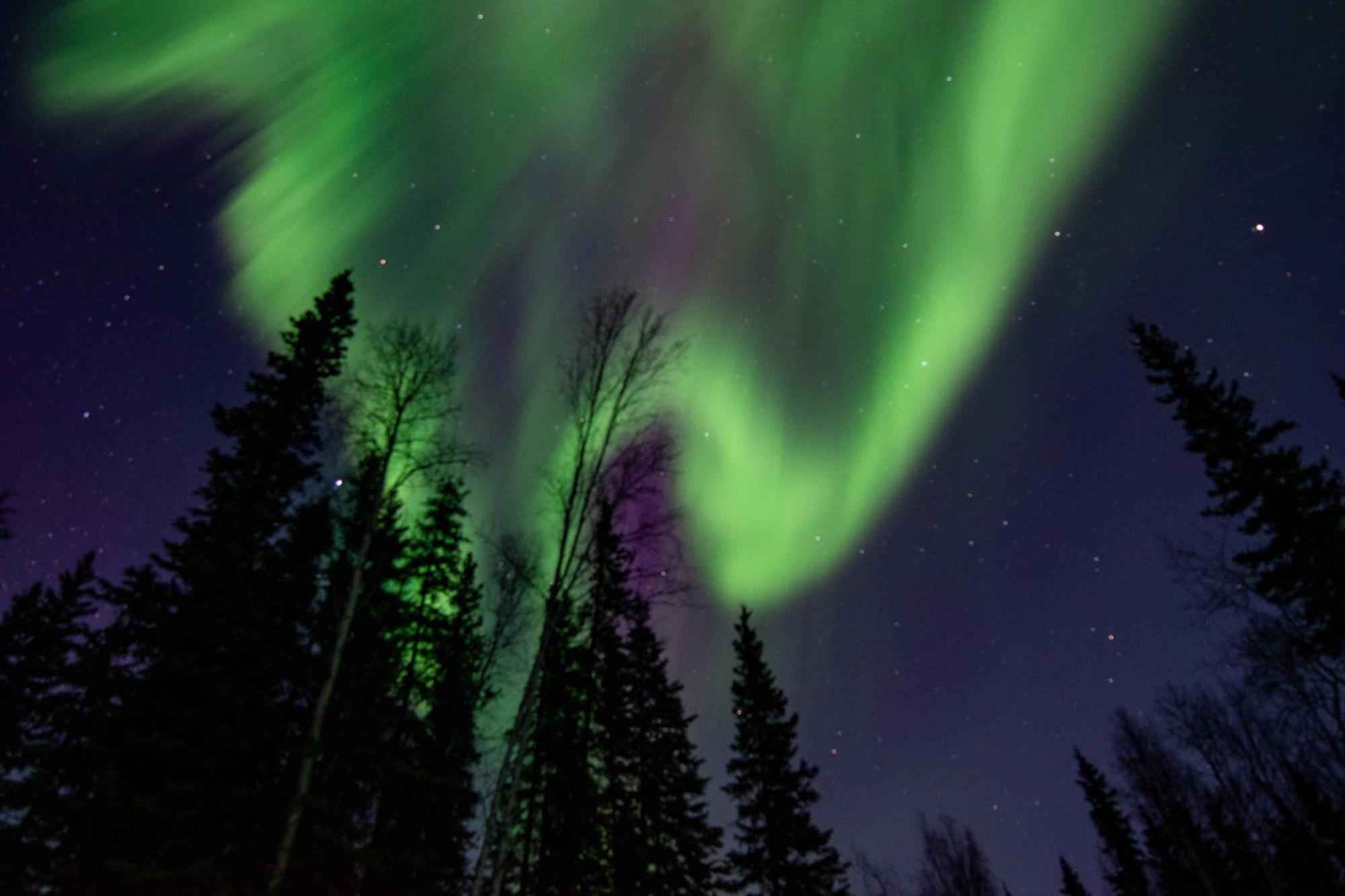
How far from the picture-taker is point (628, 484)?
1262 cm

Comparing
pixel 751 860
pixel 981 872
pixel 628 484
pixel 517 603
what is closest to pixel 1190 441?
pixel 628 484

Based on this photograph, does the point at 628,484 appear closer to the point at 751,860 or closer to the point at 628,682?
the point at 628,682

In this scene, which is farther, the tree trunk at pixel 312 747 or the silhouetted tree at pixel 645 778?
the silhouetted tree at pixel 645 778

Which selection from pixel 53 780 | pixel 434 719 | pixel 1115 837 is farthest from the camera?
pixel 1115 837

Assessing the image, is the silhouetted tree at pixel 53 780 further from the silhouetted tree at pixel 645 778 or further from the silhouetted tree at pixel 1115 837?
the silhouetted tree at pixel 1115 837

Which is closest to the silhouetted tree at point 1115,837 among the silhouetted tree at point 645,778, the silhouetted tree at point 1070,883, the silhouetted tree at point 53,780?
the silhouetted tree at point 1070,883

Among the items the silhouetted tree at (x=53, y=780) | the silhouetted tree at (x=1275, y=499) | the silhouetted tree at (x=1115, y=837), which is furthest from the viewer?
the silhouetted tree at (x=1115, y=837)

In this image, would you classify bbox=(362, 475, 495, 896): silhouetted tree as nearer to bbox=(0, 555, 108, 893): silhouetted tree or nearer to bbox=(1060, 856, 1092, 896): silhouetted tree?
bbox=(0, 555, 108, 893): silhouetted tree

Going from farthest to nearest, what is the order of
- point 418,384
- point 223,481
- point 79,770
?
1. point 223,481
2. point 418,384
3. point 79,770

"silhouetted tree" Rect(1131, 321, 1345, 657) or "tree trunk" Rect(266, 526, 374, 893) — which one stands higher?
"silhouetted tree" Rect(1131, 321, 1345, 657)

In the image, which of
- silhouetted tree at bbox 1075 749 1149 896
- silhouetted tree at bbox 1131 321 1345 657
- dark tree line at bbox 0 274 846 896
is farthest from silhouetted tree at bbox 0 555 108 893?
silhouetted tree at bbox 1075 749 1149 896

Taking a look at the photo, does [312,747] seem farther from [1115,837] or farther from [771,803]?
[1115,837]

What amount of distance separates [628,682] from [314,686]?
588 inches

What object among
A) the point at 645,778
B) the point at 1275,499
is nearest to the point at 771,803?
the point at 645,778
